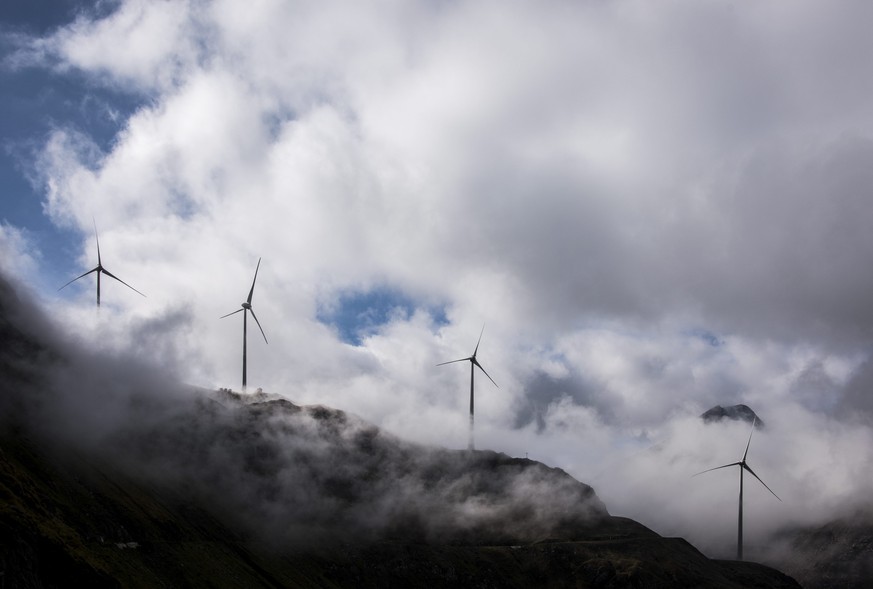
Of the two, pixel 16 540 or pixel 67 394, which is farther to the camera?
pixel 67 394

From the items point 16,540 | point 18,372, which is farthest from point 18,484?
point 18,372

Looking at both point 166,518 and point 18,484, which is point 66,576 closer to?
point 18,484

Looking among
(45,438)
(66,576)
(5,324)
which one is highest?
(5,324)

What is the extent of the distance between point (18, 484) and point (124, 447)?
86122mm

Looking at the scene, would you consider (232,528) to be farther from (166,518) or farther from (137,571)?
(137,571)

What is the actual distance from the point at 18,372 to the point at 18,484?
259 feet

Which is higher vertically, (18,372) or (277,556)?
(18,372)

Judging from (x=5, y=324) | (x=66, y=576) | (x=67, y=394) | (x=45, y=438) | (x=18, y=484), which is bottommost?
(x=66, y=576)

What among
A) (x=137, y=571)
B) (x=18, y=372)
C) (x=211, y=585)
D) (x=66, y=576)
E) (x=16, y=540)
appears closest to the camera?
(x=16, y=540)

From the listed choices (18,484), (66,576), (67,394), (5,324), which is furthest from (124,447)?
(66,576)

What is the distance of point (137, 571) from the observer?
131m

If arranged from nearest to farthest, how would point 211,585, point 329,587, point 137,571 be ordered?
point 137,571, point 211,585, point 329,587

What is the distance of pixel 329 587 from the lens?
641 ft

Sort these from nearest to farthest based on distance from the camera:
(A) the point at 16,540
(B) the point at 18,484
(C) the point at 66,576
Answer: (A) the point at 16,540 < (C) the point at 66,576 < (B) the point at 18,484
